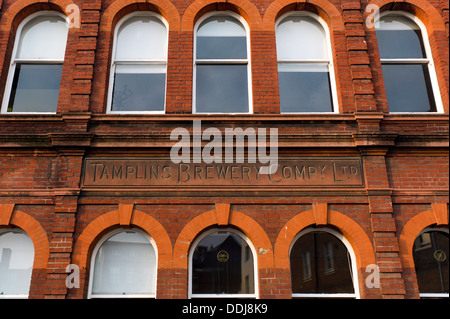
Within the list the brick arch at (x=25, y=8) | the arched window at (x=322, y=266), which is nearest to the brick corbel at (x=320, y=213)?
the arched window at (x=322, y=266)

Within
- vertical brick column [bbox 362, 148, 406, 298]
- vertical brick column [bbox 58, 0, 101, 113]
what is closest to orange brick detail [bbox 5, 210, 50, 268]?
vertical brick column [bbox 58, 0, 101, 113]

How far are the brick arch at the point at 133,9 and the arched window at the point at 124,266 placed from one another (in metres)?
4.22

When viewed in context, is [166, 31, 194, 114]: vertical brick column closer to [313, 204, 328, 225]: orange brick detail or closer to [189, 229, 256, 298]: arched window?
[189, 229, 256, 298]: arched window

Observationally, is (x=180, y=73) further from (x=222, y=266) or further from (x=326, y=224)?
(x=326, y=224)

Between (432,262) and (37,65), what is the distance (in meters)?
8.39

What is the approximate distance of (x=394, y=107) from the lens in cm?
841

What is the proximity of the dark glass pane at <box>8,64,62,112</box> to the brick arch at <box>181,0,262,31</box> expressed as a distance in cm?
278

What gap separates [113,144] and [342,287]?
4623 millimetres

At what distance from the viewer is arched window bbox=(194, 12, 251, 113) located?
8.43 m

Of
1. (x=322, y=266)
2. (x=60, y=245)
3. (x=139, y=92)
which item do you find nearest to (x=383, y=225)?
(x=322, y=266)

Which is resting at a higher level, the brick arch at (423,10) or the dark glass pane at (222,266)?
the brick arch at (423,10)

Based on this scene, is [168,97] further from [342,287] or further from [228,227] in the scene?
[342,287]

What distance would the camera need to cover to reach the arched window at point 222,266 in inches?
277

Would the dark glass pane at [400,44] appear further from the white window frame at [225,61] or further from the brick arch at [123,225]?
the brick arch at [123,225]
